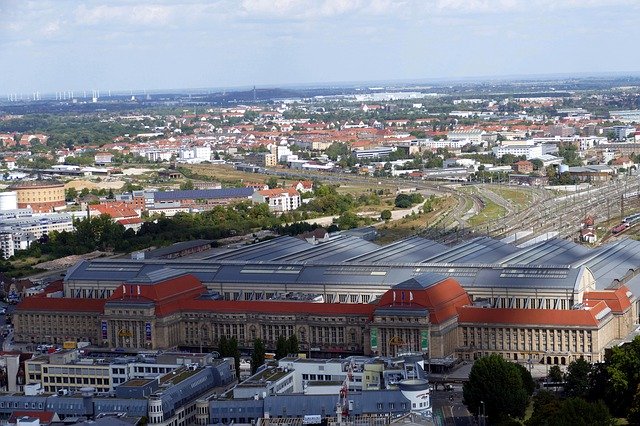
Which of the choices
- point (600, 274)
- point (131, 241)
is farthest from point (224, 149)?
point (600, 274)

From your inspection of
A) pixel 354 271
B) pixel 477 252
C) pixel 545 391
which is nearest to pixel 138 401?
pixel 545 391

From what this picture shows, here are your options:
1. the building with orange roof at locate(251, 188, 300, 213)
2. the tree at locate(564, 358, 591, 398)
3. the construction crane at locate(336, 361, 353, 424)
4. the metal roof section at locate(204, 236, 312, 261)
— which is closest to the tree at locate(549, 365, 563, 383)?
the tree at locate(564, 358, 591, 398)

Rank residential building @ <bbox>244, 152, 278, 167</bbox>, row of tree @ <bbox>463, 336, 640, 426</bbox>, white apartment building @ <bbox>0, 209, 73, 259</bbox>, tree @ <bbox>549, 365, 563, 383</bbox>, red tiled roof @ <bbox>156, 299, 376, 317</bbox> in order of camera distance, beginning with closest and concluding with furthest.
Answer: row of tree @ <bbox>463, 336, 640, 426</bbox> → tree @ <bbox>549, 365, 563, 383</bbox> → red tiled roof @ <bbox>156, 299, 376, 317</bbox> → white apartment building @ <bbox>0, 209, 73, 259</bbox> → residential building @ <bbox>244, 152, 278, 167</bbox>

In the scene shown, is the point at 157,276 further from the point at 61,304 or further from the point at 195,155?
the point at 195,155

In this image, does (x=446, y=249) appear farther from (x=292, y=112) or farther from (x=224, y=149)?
(x=292, y=112)

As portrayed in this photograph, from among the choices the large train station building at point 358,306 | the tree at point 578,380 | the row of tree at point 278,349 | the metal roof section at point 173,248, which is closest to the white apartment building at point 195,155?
the metal roof section at point 173,248

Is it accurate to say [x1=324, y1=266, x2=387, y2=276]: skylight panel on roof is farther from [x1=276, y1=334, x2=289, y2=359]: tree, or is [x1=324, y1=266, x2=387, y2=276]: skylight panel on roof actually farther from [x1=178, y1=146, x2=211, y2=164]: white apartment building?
[x1=178, y1=146, x2=211, y2=164]: white apartment building

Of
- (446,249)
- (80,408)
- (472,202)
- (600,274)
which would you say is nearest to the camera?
(80,408)
